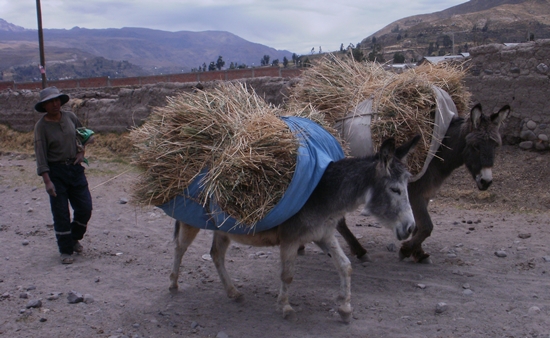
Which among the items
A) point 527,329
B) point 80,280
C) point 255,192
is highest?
point 255,192

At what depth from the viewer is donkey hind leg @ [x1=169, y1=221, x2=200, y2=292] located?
5.09 metres

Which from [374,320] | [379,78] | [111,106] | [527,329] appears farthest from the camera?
[111,106]

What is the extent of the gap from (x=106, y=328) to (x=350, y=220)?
13.5ft

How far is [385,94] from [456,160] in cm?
103

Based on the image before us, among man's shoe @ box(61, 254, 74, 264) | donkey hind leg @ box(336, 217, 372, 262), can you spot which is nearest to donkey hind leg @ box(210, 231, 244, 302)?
donkey hind leg @ box(336, 217, 372, 262)

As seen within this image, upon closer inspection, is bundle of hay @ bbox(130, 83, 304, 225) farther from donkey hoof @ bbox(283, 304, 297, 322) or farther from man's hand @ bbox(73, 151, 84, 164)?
man's hand @ bbox(73, 151, 84, 164)

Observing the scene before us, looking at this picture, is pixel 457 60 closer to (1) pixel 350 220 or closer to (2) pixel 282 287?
(1) pixel 350 220

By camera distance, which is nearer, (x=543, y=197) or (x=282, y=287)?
(x=282, y=287)

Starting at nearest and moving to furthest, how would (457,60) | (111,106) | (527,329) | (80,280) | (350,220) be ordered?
(527,329) < (80,280) < (350,220) < (457,60) < (111,106)

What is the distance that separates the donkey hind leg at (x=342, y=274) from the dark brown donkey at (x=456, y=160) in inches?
55.2

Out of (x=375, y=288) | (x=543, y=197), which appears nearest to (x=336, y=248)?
(x=375, y=288)

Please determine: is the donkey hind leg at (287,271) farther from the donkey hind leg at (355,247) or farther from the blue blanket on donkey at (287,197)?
the donkey hind leg at (355,247)

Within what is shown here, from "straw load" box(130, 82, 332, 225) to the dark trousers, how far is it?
1928 millimetres

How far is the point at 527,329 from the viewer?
158 inches
